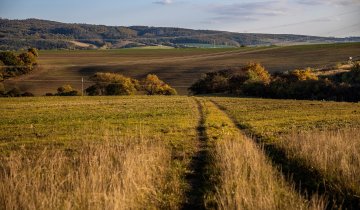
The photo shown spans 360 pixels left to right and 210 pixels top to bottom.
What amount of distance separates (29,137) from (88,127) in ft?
12.6

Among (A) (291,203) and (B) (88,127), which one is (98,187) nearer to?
(A) (291,203)

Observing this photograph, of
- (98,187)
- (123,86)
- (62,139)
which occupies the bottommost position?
(123,86)

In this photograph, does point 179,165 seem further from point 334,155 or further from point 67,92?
point 67,92

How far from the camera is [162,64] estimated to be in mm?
134000

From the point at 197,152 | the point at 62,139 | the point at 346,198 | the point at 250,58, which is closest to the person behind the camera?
the point at 346,198

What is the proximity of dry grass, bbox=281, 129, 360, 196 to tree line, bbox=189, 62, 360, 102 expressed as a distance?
44.7 meters

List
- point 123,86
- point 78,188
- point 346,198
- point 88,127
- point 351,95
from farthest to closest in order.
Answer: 1. point 123,86
2. point 351,95
3. point 88,127
4. point 346,198
5. point 78,188

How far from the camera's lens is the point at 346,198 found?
10016 mm

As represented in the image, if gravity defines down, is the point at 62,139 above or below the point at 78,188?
below

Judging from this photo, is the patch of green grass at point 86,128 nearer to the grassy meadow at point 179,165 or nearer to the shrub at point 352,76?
the grassy meadow at point 179,165

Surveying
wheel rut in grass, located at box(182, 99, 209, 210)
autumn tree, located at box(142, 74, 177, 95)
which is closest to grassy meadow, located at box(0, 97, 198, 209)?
wheel rut in grass, located at box(182, 99, 209, 210)

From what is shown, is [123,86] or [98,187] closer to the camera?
[98,187]

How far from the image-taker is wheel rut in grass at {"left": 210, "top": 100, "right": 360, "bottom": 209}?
983 cm

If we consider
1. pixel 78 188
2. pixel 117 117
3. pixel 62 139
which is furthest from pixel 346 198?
pixel 117 117
